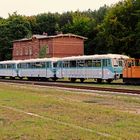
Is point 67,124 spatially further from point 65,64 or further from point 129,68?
point 65,64

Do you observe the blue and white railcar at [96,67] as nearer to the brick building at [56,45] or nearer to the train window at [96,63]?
the train window at [96,63]

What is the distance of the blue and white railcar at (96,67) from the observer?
148ft

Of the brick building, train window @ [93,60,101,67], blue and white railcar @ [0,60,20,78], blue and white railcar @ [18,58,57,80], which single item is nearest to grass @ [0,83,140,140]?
train window @ [93,60,101,67]

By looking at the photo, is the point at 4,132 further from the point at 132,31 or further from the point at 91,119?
the point at 132,31

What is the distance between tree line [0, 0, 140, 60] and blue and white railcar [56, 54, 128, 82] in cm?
2426

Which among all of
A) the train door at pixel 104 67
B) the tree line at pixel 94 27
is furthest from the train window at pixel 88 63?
the tree line at pixel 94 27

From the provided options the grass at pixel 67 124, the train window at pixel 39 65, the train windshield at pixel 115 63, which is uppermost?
the train window at pixel 39 65

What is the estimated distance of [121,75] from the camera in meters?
45.9

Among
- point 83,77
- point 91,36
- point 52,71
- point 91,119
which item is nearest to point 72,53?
point 91,36

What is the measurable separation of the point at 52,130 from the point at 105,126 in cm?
168

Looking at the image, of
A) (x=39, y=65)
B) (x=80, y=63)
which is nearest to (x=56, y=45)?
(x=39, y=65)

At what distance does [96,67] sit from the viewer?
4666cm

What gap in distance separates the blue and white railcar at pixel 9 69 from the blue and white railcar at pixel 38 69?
1.37 meters

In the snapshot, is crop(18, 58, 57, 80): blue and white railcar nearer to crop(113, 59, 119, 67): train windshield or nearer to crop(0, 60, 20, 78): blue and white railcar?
crop(0, 60, 20, 78): blue and white railcar
